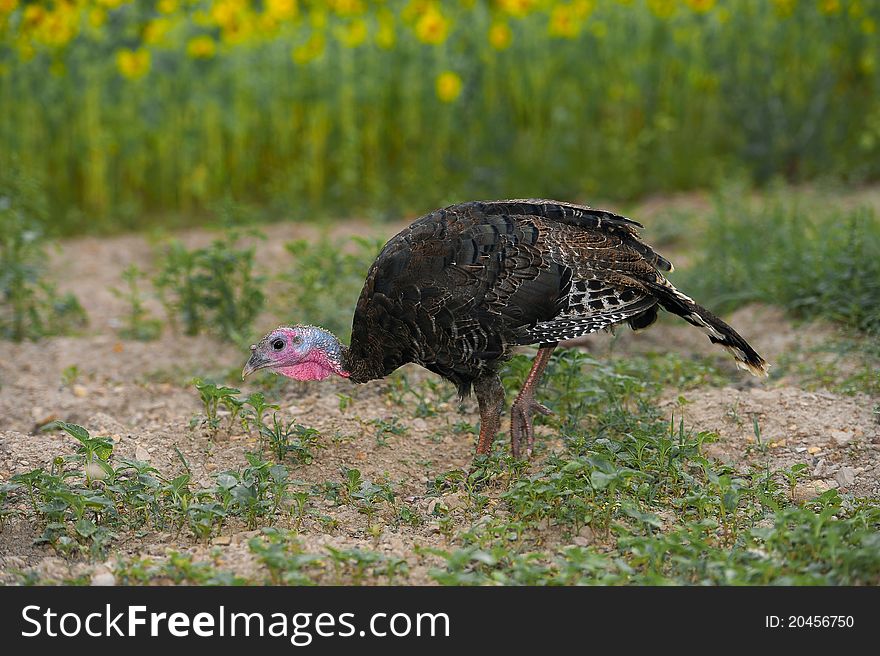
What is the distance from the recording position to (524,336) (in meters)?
4.57

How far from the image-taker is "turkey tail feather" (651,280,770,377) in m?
4.75

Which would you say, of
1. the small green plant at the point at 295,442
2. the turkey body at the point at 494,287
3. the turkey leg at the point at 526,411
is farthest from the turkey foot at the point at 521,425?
the small green plant at the point at 295,442

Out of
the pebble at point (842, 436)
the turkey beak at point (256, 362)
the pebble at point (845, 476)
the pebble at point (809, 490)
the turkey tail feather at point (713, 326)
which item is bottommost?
the pebble at point (809, 490)

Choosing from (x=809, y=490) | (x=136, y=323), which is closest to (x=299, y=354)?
(x=136, y=323)

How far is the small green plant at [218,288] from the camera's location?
6.02m

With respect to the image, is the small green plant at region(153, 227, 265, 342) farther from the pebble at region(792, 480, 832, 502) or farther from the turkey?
the pebble at region(792, 480, 832, 502)

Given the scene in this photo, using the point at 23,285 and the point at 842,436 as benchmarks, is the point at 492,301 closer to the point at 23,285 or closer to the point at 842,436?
the point at 842,436

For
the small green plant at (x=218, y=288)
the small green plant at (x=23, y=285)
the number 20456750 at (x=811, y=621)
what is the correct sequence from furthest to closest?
the small green plant at (x=23, y=285) → the small green plant at (x=218, y=288) → the number 20456750 at (x=811, y=621)

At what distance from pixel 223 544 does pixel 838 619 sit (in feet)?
6.77

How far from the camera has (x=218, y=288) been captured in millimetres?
6137

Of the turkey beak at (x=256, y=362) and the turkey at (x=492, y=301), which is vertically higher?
the turkey at (x=492, y=301)

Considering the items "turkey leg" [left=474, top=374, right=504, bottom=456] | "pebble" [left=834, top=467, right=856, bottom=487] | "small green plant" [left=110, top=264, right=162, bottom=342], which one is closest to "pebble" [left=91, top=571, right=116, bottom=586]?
"turkey leg" [left=474, top=374, right=504, bottom=456]

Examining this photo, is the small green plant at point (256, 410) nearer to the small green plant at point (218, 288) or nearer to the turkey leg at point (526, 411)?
the small green plant at point (218, 288)

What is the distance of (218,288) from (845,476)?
3331 mm
